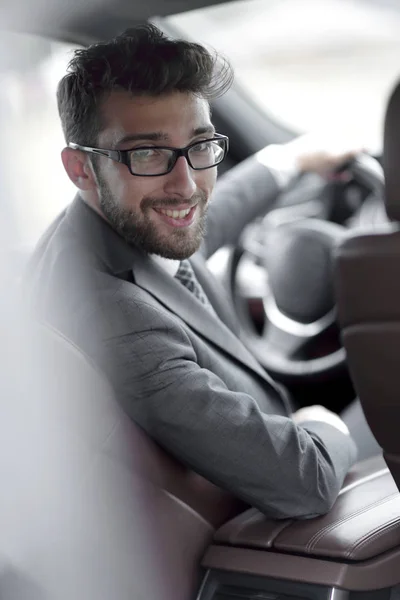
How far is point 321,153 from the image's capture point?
95.5 inches

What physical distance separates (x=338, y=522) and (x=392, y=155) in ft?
2.14

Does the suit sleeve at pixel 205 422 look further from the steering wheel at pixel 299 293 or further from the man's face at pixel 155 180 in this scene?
the steering wheel at pixel 299 293

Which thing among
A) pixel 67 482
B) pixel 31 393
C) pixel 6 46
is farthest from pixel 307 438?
pixel 6 46

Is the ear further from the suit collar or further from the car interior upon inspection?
the car interior

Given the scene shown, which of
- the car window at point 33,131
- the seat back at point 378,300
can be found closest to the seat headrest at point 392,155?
the seat back at point 378,300

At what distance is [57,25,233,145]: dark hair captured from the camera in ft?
5.08

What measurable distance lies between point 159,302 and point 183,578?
1.57 ft

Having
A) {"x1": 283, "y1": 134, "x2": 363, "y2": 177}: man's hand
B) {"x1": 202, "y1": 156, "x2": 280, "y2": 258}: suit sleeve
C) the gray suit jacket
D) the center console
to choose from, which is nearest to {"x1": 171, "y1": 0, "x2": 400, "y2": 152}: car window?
{"x1": 283, "y1": 134, "x2": 363, "y2": 177}: man's hand

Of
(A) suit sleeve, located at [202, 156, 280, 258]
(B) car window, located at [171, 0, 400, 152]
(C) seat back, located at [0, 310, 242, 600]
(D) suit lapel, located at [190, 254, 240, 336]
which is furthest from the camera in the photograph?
(B) car window, located at [171, 0, 400, 152]

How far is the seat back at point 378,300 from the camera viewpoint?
4.55 ft

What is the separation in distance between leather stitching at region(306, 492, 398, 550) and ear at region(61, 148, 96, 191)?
71cm

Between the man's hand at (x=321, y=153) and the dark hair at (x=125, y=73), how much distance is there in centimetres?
82

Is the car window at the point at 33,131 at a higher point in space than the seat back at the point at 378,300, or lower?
higher

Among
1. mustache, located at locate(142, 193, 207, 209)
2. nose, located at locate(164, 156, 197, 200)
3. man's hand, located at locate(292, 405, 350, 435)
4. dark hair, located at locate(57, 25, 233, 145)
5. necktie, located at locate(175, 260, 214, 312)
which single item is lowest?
man's hand, located at locate(292, 405, 350, 435)
